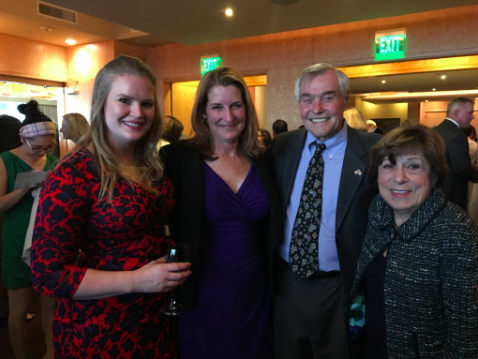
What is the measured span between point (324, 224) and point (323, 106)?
66cm

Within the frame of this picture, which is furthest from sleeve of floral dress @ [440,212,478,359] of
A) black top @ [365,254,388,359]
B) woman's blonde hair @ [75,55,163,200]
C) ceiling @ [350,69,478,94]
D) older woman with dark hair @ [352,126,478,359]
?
ceiling @ [350,69,478,94]

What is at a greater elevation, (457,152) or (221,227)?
(457,152)

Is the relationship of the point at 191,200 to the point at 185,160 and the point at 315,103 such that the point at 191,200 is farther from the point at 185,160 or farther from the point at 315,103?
the point at 315,103

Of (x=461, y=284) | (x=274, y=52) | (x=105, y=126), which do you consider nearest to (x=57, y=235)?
(x=105, y=126)

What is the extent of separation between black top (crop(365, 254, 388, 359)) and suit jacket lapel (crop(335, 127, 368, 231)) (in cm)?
30

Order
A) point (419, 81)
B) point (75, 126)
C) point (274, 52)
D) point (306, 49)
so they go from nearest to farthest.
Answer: point (75, 126), point (306, 49), point (274, 52), point (419, 81)

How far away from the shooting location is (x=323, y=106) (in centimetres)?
205

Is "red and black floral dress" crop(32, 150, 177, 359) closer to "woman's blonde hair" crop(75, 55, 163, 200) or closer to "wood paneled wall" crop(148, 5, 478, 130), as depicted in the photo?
"woman's blonde hair" crop(75, 55, 163, 200)

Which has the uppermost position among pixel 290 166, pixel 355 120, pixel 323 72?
pixel 323 72

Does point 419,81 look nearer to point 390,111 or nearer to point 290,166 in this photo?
point 390,111

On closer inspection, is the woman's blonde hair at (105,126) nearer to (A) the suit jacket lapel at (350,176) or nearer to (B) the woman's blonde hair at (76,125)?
(A) the suit jacket lapel at (350,176)

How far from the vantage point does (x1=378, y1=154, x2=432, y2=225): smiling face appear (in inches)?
61.6

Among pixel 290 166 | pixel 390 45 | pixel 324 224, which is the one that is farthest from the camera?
pixel 390 45

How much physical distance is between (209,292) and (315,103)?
1.19 m
